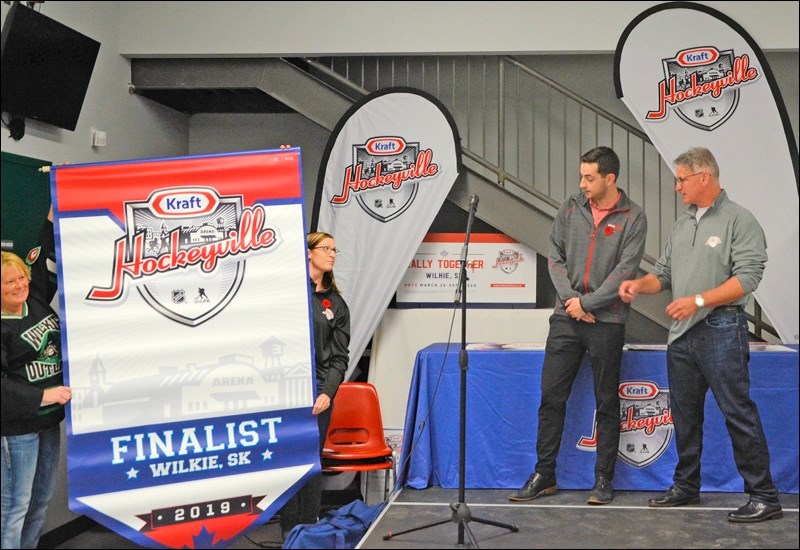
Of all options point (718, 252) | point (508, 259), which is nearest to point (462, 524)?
point (718, 252)

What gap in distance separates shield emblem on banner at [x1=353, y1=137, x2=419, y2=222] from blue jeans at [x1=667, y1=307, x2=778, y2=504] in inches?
84.4

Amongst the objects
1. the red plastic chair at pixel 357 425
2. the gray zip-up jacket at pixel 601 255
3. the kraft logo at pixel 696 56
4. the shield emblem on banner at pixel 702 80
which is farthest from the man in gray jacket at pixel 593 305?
the kraft logo at pixel 696 56

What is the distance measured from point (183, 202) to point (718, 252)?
7.39 feet

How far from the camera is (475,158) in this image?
17.3 ft

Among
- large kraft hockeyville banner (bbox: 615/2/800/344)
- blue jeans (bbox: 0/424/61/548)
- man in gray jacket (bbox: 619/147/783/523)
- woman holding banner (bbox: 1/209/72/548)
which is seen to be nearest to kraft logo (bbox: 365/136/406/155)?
large kraft hockeyville banner (bbox: 615/2/800/344)

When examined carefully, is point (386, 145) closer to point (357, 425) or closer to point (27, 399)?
point (357, 425)

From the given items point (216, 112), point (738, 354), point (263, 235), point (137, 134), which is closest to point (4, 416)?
point (263, 235)

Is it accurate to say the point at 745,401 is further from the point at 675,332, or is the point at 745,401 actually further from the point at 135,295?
the point at 135,295

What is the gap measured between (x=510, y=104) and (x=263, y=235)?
3.08m

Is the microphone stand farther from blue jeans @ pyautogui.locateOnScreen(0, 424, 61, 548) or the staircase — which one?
the staircase

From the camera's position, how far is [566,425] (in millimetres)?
4109

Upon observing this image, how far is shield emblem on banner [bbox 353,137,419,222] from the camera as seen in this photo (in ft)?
17.0

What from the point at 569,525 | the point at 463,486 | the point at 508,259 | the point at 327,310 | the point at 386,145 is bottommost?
the point at 569,525

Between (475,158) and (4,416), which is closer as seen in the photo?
(4,416)
